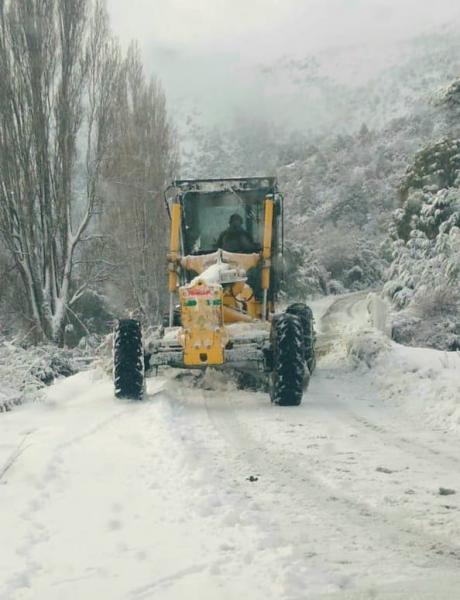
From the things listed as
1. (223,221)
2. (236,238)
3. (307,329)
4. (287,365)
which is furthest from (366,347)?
(287,365)

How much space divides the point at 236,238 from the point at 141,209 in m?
18.2

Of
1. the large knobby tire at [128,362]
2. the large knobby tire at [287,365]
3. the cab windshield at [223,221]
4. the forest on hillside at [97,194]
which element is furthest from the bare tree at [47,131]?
the large knobby tire at [287,365]

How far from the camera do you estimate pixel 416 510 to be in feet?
14.0

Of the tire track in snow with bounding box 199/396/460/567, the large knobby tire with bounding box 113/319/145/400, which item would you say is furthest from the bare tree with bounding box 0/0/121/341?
the tire track in snow with bounding box 199/396/460/567

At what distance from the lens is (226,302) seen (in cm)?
1001

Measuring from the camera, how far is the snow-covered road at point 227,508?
10.7 ft

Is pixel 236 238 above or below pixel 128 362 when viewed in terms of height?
above

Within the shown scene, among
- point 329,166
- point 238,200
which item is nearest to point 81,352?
point 238,200

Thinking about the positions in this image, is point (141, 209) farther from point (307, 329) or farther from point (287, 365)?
point (287, 365)

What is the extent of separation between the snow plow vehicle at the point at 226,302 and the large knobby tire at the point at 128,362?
0.01 metres

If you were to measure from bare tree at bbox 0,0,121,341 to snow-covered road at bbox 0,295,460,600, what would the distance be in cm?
1439

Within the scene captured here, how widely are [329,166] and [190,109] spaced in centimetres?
6477

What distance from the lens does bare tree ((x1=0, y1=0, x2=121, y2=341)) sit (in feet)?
69.1

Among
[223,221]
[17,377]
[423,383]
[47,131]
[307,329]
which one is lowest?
[17,377]
